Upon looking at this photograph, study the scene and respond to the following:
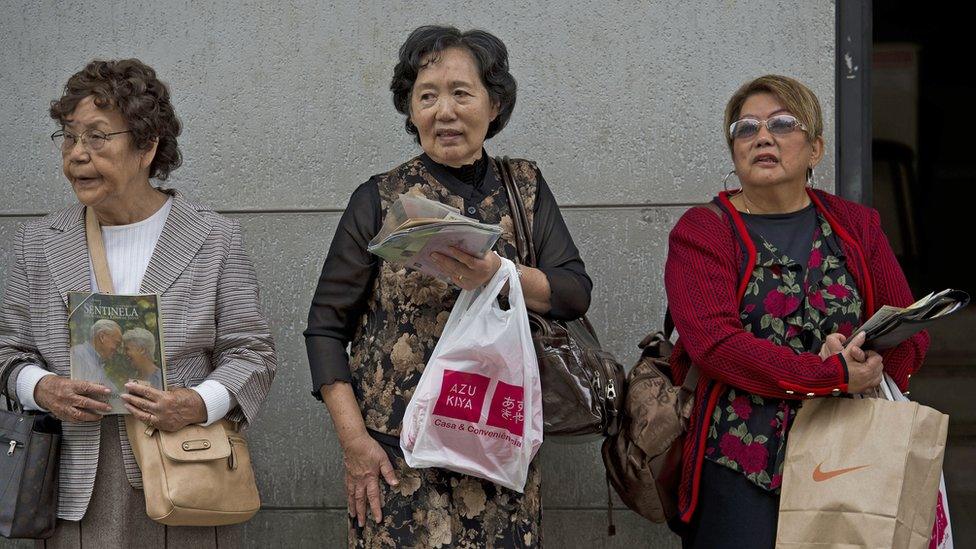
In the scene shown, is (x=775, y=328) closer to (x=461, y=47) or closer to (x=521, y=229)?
(x=521, y=229)

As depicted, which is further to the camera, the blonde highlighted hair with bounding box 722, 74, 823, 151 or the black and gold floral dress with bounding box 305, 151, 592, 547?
the blonde highlighted hair with bounding box 722, 74, 823, 151

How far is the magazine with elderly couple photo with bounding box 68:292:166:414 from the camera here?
340 centimetres

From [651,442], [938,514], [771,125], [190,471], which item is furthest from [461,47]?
[938,514]

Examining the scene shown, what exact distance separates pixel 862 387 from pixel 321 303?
1499mm

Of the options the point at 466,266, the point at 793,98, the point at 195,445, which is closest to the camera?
the point at 466,266

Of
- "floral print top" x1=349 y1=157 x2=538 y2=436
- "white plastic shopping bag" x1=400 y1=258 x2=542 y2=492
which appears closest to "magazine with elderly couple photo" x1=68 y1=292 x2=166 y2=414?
"floral print top" x1=349 y1=157 x2=538 y2=436

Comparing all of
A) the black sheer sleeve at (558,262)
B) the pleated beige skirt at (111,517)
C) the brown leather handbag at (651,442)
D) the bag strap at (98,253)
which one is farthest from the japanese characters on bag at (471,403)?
the bag strap at (98,253)

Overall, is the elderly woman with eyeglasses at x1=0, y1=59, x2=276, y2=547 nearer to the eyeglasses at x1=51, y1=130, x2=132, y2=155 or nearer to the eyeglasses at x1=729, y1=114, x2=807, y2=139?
the eyeglasses at x1=51, y1=130, x2=132, y2=155

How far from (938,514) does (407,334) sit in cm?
159

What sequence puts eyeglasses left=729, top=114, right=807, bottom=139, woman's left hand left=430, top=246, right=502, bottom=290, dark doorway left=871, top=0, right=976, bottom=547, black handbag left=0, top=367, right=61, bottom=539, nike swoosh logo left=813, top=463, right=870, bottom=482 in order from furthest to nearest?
dark doorway left=871, top=0, right=976, bottom=547 → eyeglasses left=729, top=114, right=807, bottom=139 → black handbag left=0, top=367, right=61, bottom=539 → nike swoosh logo left=813, top=463, right=870, bottom=482 → woman's left hand left=430, top=246, right=502, bottom=290

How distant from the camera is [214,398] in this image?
3537 millimetres

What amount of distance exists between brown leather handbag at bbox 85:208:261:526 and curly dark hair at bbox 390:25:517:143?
101 cm

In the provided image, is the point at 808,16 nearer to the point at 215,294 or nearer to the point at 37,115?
the point at 215,294

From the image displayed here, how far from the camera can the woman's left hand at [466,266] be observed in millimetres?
3188
